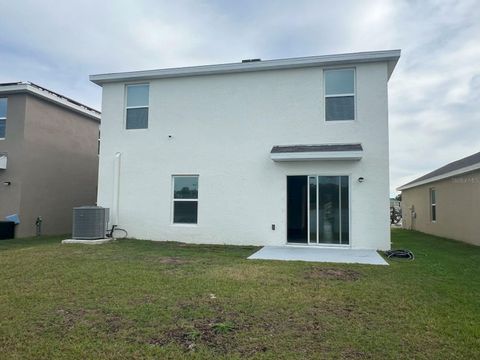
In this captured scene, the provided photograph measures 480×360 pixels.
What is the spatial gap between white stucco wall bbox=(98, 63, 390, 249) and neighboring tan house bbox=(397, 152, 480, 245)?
494 cm

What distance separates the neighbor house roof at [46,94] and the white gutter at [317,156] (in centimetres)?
1015

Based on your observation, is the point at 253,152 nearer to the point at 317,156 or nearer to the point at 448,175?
the point at 317,156

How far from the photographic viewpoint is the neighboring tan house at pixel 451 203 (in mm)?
13680

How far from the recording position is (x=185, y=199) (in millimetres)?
12953

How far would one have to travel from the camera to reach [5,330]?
4.27 meters

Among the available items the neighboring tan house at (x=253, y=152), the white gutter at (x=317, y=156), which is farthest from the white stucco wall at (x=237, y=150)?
the white gutter at (x=317, y=156)

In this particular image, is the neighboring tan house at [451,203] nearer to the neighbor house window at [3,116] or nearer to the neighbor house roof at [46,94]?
the neighbor house roof at [46,94]

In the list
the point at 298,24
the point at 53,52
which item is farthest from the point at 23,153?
the point at 298,24

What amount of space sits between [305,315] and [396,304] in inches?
58.9

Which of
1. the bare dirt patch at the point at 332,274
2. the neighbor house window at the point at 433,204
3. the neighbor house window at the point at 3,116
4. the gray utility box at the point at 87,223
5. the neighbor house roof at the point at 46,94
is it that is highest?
the neighbor house roof at the point at 46,94

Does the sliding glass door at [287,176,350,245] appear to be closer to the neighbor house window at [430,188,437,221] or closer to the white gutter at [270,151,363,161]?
the white gutter at [270,151,363,161]

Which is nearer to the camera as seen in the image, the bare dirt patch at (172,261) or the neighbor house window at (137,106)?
the bare dirt patch at (172,261)

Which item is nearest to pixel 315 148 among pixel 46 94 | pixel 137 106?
pixel 137 106

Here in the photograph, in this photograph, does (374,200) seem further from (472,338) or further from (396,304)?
(472,338)
